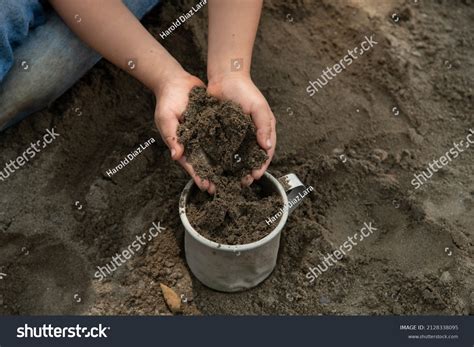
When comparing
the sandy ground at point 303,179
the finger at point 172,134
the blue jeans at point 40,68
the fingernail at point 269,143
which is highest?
the blue jeans at point 40,68

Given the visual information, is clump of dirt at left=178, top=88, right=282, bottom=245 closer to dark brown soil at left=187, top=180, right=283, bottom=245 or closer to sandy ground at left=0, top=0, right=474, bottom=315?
dark brown soil at left=187, top=180, right=283, bottom=245

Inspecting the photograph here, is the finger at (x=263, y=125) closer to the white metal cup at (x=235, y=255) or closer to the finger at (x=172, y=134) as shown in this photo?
the white metal cup at (x=235, y=255)

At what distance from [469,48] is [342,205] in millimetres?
913


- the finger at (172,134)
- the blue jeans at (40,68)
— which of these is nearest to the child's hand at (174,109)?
the finger at (172,134)

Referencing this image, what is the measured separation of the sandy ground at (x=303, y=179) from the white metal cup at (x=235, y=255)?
60 mm

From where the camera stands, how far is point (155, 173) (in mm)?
2080

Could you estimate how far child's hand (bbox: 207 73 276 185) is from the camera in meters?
1.74

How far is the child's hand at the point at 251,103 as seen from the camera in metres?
1.74

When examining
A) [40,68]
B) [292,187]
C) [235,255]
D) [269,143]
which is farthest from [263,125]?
[40,68]

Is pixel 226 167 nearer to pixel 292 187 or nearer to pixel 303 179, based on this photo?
pixel 292 187

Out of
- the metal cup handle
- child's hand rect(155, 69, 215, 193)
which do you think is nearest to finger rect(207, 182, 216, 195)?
child's hand rect(155, 69, 215, 193)

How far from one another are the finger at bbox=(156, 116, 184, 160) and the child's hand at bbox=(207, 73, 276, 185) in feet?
0.55

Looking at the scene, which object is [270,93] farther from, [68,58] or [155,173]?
[68,58]

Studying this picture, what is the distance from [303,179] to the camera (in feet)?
6.81
